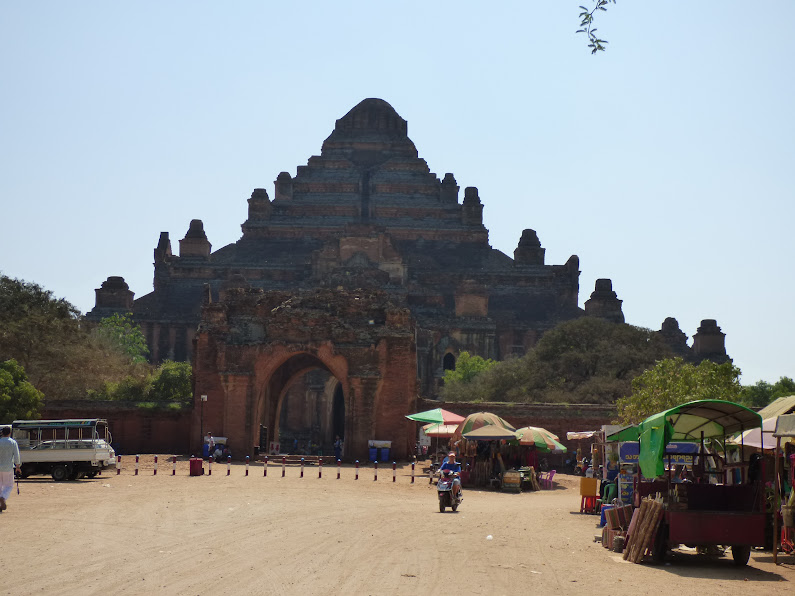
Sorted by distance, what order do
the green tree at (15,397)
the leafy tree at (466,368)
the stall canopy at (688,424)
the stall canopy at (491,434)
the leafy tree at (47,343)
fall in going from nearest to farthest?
the stall canopy at (688,424), the stall canopy at (491,434), the green tree at (15,397), the leafy tree at (47,343), the leafy tree at (466,368)

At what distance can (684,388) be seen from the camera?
25969 mm

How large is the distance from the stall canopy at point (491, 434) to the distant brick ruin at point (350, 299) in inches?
322

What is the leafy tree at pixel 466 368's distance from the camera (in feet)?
169

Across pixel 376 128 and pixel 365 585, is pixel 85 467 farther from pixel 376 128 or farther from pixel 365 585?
pixel 376 128

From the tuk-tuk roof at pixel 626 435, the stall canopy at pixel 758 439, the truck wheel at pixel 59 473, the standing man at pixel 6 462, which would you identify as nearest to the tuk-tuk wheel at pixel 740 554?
the stall canopy at pixel 758 439

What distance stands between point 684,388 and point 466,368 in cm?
2652

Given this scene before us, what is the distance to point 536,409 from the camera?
36375 mm

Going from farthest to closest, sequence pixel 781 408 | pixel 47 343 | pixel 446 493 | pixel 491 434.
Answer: pixel 47 343 → pixel 491 434 → pixel 446 493 → pixel 781 408

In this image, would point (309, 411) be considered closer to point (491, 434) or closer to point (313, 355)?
point (313, 355)

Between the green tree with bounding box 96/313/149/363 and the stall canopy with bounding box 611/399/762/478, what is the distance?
Result: 4150cm

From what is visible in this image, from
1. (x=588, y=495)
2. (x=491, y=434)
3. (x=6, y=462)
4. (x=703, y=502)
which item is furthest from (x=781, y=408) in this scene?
(x=6, y=462)

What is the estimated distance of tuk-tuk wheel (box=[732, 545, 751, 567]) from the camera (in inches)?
529

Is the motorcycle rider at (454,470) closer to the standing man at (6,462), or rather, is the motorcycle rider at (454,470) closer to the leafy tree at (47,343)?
the standing man at (6,462)

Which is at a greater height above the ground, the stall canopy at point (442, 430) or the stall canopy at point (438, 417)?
the stall canopy at point (438, 417)
